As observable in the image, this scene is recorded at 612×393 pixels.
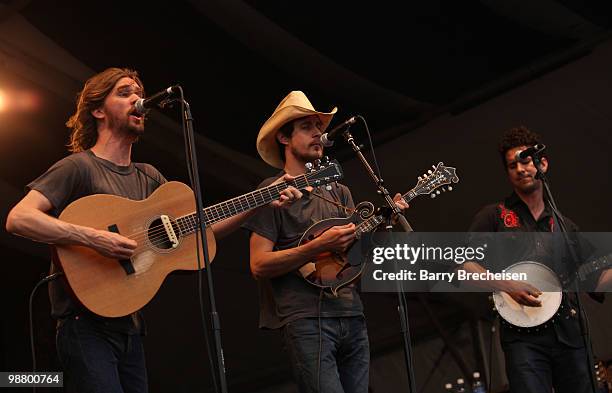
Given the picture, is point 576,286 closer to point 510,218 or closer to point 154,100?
point 510,218

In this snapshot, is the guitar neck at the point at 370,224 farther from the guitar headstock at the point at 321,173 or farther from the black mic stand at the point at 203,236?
the black mic stand at the point at 203,236

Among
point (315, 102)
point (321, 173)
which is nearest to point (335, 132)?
point (321, 173)

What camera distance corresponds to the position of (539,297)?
4.88 meters

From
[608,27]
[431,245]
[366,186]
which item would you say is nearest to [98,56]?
[366,186]

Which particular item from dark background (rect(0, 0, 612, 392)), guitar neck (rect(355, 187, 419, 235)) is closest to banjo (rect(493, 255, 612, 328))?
guitar neck (rect(355, 187, 419, 235))

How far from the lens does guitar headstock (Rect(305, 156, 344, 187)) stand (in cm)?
425

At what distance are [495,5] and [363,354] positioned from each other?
378cm

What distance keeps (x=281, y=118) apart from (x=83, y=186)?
3.80 ft

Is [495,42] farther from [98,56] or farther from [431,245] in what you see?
[98,56]

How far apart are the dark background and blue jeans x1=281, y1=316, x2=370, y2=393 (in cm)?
249

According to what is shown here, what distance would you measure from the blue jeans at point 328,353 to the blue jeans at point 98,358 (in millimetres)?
666

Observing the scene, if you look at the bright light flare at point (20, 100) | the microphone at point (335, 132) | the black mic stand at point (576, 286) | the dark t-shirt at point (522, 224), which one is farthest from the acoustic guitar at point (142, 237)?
the bright light flare at point (20, 100)

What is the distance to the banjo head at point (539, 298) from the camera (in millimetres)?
4754

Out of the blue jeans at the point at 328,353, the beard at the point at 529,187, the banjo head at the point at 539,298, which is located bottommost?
the blue jeans at the point at 328,353
